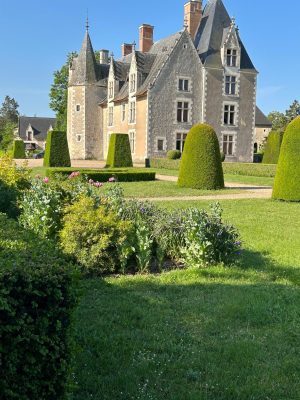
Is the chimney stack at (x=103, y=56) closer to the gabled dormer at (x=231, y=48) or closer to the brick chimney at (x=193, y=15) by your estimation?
the brick chimney at (x=193, y=15)

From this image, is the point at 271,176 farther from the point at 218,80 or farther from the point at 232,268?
the point at 232,268

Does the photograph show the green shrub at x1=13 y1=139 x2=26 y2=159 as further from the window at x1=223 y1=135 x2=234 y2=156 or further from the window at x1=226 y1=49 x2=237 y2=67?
the window at x1=226 y1=49 x2=237 y2=67

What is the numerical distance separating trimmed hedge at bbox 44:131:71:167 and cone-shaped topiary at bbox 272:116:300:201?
14.7m

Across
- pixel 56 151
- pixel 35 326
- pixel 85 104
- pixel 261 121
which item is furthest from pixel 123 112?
pixel 35 326

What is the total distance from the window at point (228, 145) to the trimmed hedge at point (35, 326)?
1244 inches

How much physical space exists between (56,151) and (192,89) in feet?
40.7

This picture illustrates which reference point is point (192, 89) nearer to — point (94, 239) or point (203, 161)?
point (203, 161)

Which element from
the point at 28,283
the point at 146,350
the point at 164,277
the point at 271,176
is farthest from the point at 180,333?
the point at 271,176

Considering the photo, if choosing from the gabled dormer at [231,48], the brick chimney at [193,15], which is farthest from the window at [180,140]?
the brick chimney at [193,15]

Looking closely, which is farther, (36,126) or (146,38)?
(36,126)

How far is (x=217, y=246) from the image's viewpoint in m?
5.67

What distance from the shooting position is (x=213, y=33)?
31.9 m

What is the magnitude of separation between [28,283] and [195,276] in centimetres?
333

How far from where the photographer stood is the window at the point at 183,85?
31.3 metres
